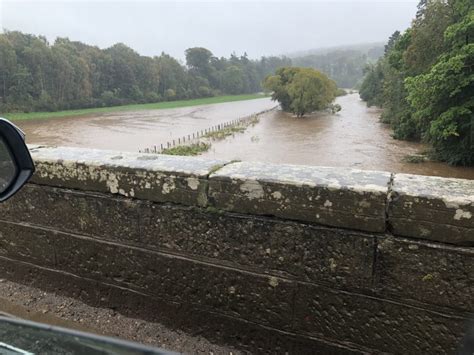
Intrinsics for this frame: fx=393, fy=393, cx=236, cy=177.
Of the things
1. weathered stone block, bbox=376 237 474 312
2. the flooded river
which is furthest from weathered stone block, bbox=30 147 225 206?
the flooded river

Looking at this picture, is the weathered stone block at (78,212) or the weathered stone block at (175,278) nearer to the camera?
the weathered stone block at (175,278)

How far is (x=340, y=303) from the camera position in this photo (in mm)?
1835

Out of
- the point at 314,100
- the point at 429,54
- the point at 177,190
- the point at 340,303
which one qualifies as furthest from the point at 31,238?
the point at 314,100

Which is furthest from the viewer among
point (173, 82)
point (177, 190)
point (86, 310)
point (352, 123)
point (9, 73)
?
point (173, 82)

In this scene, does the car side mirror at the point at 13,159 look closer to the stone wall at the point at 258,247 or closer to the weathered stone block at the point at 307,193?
the stone wall at the point at 258,247

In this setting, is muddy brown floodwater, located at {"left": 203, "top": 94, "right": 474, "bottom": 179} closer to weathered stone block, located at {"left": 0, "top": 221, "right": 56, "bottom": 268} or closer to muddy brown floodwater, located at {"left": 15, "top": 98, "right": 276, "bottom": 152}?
muddy brown floodwater, located at {"left": 15, "top": 98, "right": 276, "bottom": 152}

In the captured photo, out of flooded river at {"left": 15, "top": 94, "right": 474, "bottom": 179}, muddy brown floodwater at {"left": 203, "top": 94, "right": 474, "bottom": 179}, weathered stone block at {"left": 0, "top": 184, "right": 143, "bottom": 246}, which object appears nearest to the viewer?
weathered stone block at {"left": 0, "top": 184, "right": 143, "bottom": 246}

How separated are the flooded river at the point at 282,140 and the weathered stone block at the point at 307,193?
2742cm

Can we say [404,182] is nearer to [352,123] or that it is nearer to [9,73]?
[352,123]

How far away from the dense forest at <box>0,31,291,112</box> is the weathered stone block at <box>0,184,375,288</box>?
7258 cm

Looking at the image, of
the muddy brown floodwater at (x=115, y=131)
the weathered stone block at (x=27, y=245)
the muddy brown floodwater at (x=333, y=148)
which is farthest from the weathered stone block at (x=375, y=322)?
the muddy brown floodwater at (x=115, y=131)

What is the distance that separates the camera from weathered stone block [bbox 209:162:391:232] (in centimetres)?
170

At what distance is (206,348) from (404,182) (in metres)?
1.33

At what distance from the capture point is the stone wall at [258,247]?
5.41ft
